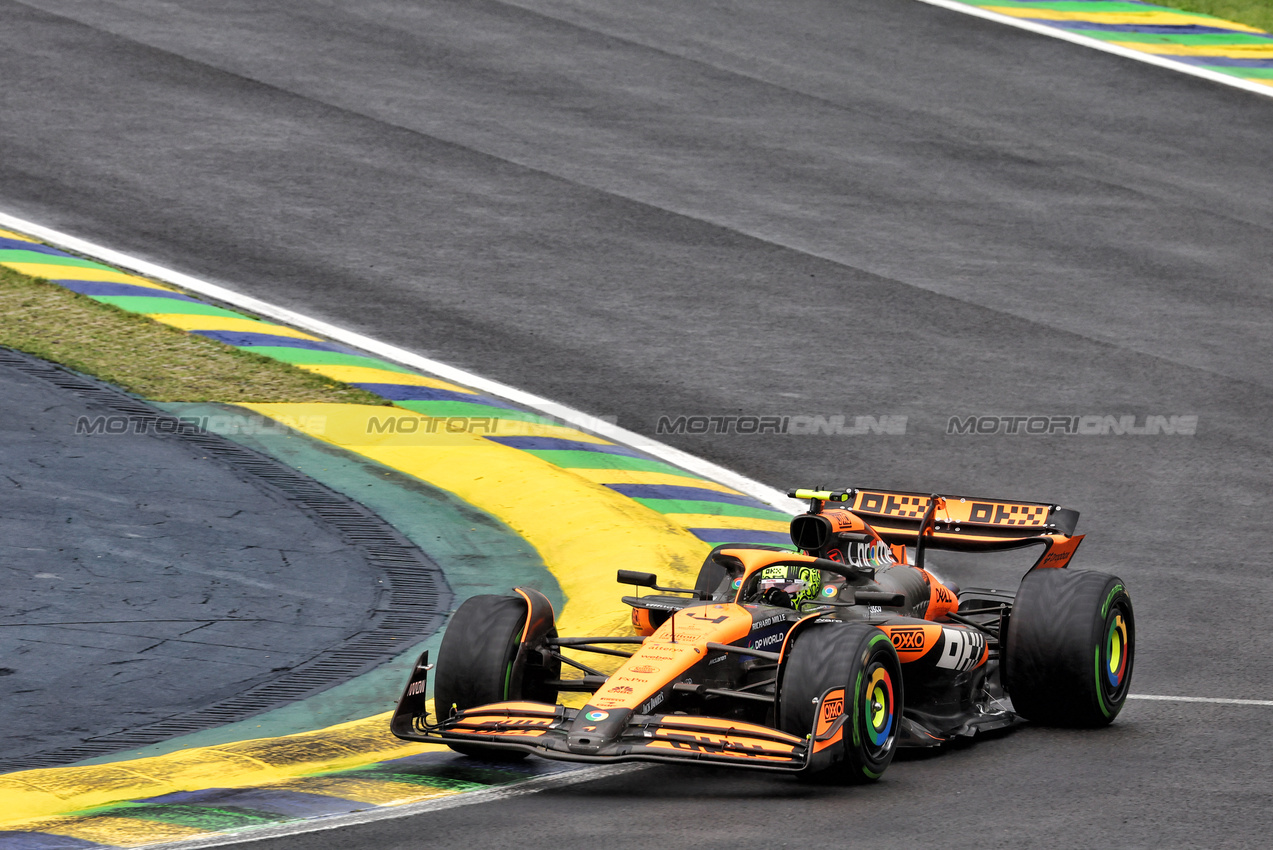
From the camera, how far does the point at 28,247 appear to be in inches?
628

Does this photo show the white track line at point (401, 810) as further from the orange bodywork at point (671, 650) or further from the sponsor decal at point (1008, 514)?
the sponsor decal at point (1008, 514)

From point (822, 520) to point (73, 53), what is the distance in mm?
15639

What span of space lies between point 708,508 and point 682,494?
0.33 metres

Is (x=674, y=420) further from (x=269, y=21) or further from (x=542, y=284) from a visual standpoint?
(x=269, y=21)

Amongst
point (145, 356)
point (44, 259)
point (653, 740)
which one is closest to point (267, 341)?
point (145, 356)

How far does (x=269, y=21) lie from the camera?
2267cm

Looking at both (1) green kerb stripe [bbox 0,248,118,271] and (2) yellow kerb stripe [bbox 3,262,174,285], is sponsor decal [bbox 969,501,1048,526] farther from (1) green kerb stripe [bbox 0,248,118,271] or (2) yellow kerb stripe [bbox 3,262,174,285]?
(1) green kerb stripe [bbox 0,248,118,271]

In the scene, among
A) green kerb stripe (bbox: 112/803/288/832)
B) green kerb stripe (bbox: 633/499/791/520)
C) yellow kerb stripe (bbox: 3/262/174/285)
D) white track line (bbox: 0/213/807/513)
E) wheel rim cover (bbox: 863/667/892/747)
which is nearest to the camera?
green kerb stripe (bbox: 112/803/288/832)

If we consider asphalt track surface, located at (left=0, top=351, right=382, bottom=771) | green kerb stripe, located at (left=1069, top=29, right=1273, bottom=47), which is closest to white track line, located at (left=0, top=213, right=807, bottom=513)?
asphalt track surface, located at (left=0, top=351, right=382, bottom=771)

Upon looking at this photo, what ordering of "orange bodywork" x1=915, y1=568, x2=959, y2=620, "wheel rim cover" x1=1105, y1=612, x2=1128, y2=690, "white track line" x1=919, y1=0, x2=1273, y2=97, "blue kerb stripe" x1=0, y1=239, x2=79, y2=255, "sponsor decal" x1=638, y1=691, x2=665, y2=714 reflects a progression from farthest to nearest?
1. "white track line" x1=919, y1=0, x2=1273, y2=97
2. "blue kerb stripe" x1=0, y1=239, x2=79, y2=255
3. "orange bodywork" x1=915, y1=568, x2=959, y2=620
4. "wheel rim cover" x1=1105, y1=612, x2=1128, y2=690
5. "sponsor decal" x1=638, y1=691, x2=665, y2=714

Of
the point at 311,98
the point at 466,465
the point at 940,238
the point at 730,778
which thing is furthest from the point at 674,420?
the point at 311,98

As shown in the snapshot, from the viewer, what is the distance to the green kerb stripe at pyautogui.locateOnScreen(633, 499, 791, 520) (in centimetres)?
1189

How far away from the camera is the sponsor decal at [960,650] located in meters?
8.08

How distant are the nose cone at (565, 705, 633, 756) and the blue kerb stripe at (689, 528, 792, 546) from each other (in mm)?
4368
